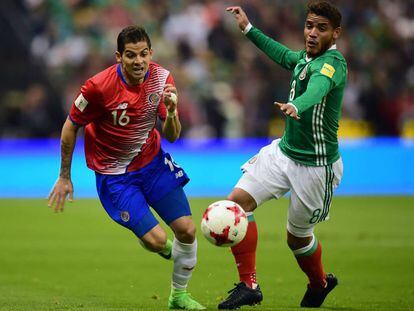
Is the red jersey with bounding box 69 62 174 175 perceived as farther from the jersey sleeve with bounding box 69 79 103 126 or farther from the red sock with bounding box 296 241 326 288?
the red sock with bounding box 296 241 326 288

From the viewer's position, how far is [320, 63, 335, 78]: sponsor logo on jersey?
25.2 feet

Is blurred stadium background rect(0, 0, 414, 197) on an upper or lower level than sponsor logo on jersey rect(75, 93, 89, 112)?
lower

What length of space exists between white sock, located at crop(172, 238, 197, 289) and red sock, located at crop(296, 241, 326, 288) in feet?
3.41

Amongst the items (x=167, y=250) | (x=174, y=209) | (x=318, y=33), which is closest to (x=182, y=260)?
(x=167, y=250)

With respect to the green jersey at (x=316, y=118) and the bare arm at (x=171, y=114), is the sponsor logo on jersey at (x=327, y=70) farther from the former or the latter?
the bare arm at (x=171, y=114)

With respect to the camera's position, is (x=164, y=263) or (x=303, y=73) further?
(x=164, y=263)

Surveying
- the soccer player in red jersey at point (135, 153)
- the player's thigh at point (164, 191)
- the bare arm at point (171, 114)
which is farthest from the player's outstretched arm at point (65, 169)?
the bare arm at point (171, 114)

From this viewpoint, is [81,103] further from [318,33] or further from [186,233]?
[318,33]

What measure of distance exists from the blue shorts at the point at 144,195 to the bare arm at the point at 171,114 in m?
0.40

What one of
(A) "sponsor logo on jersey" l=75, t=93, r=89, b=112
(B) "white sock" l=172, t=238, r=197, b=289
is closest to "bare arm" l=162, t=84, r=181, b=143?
(A) "sponsor logo on jersey" l=75, t=93, r=89, b=112

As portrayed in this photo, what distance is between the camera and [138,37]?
7797 millimetres

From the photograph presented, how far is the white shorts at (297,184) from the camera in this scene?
26.8 feet

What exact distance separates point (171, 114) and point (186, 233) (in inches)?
40.7

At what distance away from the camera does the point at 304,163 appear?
8.16m
